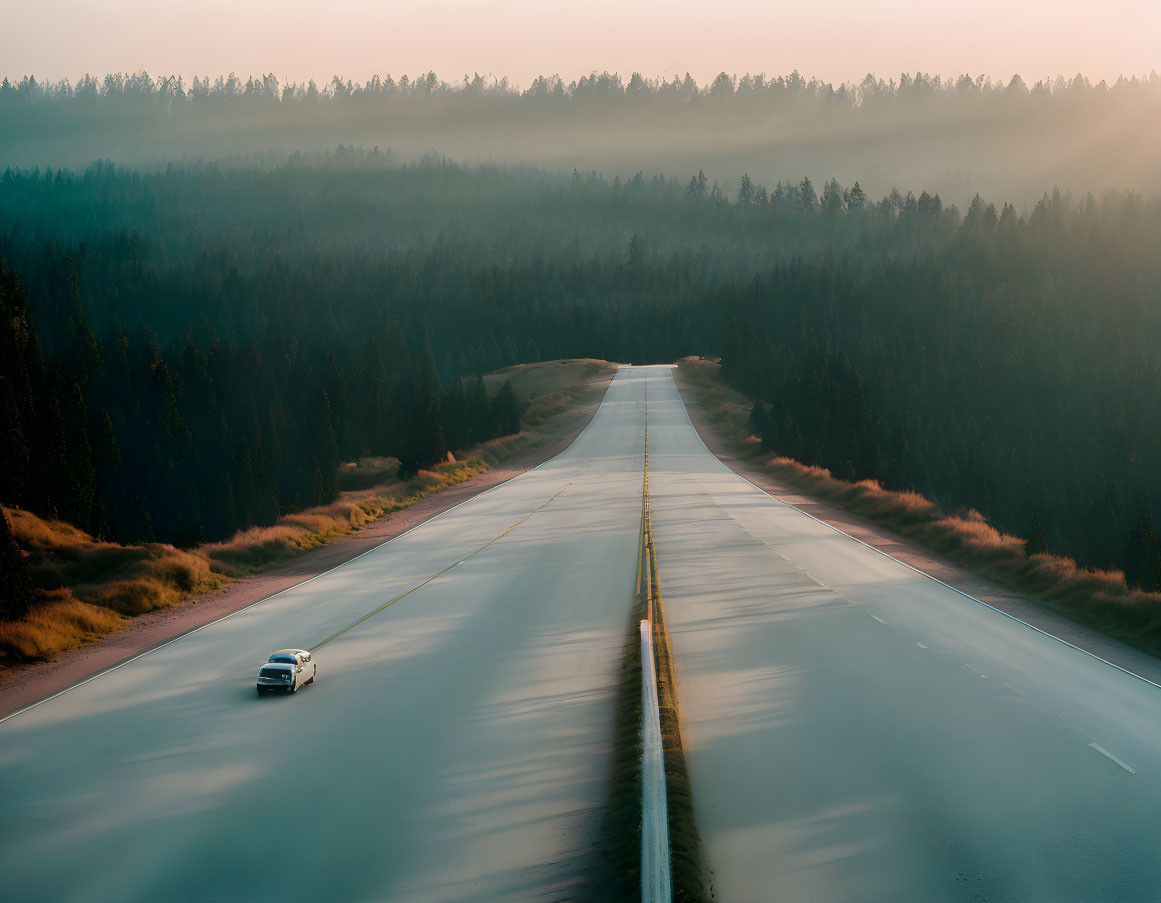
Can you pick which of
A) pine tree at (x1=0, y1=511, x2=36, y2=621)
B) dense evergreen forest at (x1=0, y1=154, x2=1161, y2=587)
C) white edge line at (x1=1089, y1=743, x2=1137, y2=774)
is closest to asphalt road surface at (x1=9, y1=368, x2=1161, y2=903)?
white edge line at (x1=1089, y1=743, x2=1137, y2=774)

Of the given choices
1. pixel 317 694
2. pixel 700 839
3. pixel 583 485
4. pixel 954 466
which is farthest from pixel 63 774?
pixel 954 466

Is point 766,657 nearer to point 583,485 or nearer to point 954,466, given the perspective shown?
point 583,485

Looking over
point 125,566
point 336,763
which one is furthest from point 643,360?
point 336,763

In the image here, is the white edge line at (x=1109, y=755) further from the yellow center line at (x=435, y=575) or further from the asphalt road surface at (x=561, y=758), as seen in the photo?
the yellow center line at (x=435, y=575)

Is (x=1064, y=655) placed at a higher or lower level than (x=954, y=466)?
higher

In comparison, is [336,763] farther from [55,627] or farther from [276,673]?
[55,627]
